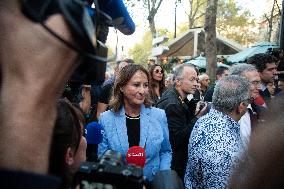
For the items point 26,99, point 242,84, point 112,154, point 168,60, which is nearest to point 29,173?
point 26,99

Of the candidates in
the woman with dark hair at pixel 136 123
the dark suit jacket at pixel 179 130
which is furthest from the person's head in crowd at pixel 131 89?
the dark suit jacket at pixel 179 130

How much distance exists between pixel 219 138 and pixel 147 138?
0.66 metres

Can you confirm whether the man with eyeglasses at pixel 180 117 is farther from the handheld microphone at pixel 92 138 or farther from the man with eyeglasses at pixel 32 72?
the man with eyeglasses at pixel 32 72

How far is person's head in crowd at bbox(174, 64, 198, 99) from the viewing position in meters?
4.25

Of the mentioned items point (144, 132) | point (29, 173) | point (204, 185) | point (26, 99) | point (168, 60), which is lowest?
point (204, 185)

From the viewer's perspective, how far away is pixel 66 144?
1.19 meters

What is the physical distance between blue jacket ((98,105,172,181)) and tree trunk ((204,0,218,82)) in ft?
29.7

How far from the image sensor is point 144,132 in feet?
10.1

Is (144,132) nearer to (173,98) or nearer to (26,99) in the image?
(173,98)

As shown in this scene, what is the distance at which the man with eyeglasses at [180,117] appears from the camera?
3631mm

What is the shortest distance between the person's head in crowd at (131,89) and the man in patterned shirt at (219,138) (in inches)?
26.5

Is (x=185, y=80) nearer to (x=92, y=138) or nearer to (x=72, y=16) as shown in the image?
(x=92, y=138)

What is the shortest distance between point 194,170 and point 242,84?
30.1 inches

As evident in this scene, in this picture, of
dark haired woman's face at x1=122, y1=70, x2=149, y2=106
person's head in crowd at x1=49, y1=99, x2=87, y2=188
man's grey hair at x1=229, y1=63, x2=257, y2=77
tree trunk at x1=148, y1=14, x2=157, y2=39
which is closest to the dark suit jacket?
dark haired woman's face at x1=122, y1=70, x2=149, y2=106
